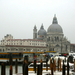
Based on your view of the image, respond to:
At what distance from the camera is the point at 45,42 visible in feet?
357

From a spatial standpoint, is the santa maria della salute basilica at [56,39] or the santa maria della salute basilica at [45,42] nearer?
the santa maria della salute basilica at [45,42]

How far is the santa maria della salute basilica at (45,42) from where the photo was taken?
97713mm

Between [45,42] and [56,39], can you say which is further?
[56,39]

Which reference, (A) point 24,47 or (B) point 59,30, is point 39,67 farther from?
(B) point 59,30

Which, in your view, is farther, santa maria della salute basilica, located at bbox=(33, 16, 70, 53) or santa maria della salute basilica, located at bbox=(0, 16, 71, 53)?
santa maria della salute basilica, located at bbox=(33, 16, 70, 53)

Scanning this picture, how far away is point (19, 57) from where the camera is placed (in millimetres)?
46500

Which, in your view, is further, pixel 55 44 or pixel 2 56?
pixel 55 44

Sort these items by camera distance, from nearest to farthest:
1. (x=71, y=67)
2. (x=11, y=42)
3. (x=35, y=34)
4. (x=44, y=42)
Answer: (x=71, y=67) < (x=11, y=42) < (x=44, y=42) < (x=35, y=34)

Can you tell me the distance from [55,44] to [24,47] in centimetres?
1996

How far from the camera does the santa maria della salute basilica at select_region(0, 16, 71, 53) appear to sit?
97.7 meters

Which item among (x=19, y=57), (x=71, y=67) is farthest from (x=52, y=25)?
(x=71, y=67)

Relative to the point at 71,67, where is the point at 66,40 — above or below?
above

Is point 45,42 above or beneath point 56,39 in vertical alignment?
beneath

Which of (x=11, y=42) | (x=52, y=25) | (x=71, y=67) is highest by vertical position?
(x=52, y=25)
